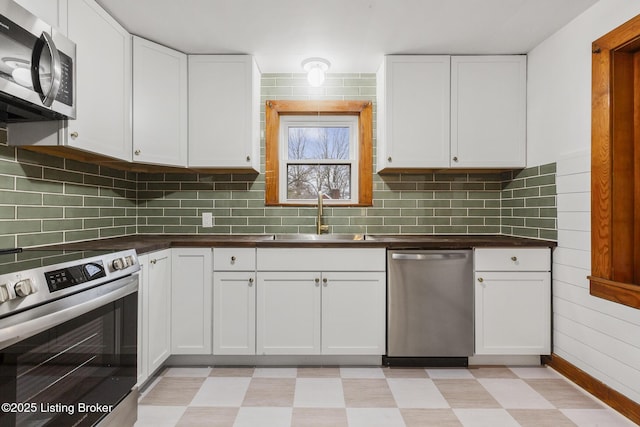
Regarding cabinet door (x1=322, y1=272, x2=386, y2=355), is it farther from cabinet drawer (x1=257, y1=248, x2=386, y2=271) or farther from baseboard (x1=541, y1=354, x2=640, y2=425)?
baseboard (x1=541, y1=354, x2=640, y2=425)

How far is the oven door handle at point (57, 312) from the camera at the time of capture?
1.06m

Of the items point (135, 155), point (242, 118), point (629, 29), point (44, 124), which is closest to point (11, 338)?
point (44, 124)

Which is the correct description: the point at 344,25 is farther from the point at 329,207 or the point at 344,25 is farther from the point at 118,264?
the point at 118,264

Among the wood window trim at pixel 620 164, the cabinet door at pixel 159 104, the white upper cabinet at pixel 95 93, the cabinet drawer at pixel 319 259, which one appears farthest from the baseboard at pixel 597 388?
the white upper cabinet at pixel 95 93

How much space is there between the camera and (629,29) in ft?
6.04

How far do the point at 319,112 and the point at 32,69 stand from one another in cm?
201

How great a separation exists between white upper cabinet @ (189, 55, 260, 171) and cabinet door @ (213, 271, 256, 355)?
2.86ft

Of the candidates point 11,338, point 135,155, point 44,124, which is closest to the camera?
point 11,338

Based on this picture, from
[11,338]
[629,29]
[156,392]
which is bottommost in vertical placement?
[156,392]

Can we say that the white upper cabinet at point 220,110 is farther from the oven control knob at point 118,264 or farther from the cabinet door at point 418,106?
the oven control knob at point 118,264

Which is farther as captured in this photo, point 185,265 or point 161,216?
point 161,216

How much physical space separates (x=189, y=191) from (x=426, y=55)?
2.17m

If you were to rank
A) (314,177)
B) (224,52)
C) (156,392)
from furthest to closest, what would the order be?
1. (314,177)
2. (224,52)
3. (156,392)

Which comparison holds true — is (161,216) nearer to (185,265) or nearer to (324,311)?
(185,265)
